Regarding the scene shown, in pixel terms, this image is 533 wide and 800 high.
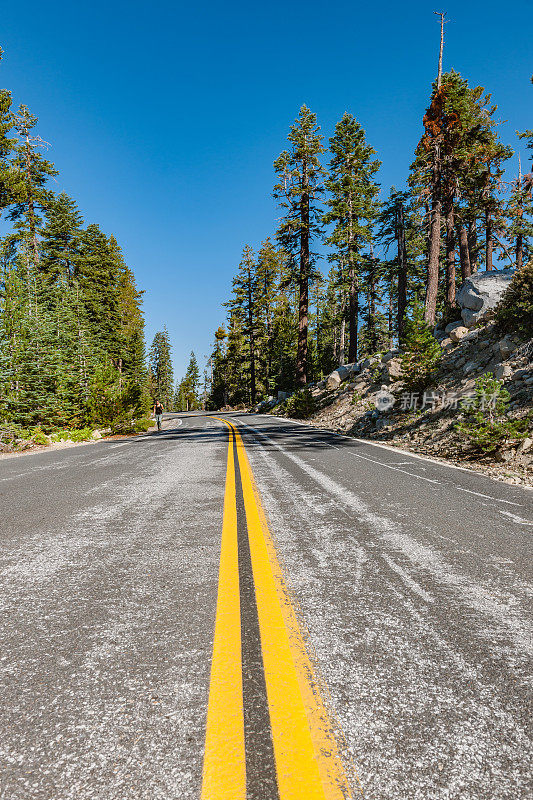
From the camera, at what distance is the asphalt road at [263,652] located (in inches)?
48.7

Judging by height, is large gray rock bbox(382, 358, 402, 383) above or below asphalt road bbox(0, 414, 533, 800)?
above

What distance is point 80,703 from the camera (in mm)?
1519

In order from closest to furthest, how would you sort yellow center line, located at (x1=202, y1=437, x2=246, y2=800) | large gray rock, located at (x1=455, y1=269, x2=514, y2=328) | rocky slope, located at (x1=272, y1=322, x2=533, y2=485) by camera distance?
1. yellow center line, located at (x1=202, y1=437, x2=246, y2=800)
2. rocky slope, located at (x1=272, y1=322, x2=533, y2=485)
3. large gray rock, located at (x1=455, y1=269, x2=514, y2=328)

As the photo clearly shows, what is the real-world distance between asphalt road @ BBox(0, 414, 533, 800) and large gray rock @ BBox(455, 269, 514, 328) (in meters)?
15.0

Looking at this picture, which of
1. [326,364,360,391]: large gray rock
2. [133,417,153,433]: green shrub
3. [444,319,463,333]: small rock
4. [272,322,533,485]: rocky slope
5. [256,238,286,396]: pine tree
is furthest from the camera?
[256,238,286,396]: pine tree

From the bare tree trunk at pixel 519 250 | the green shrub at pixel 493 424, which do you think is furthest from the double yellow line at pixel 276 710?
the bare tree trunk at pixel 519 250

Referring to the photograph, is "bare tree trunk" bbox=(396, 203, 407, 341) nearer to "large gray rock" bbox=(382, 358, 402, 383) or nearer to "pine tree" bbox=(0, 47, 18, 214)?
"large gray rock" bbox=(382, 358, 402, 383)

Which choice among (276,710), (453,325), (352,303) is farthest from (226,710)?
(352,303)

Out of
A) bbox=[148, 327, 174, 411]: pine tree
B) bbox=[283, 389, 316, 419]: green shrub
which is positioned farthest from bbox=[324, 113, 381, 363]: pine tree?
bbox=[148, 327, 174, 411]: pine tree

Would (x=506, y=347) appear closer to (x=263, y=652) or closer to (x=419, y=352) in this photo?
(x=419, y=352)

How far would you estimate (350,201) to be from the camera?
2909 cm

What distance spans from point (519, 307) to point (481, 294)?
5.33m

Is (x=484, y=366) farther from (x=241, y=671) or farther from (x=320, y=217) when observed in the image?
(x=320, y=217)

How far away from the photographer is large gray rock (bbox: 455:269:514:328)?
54.9ft
